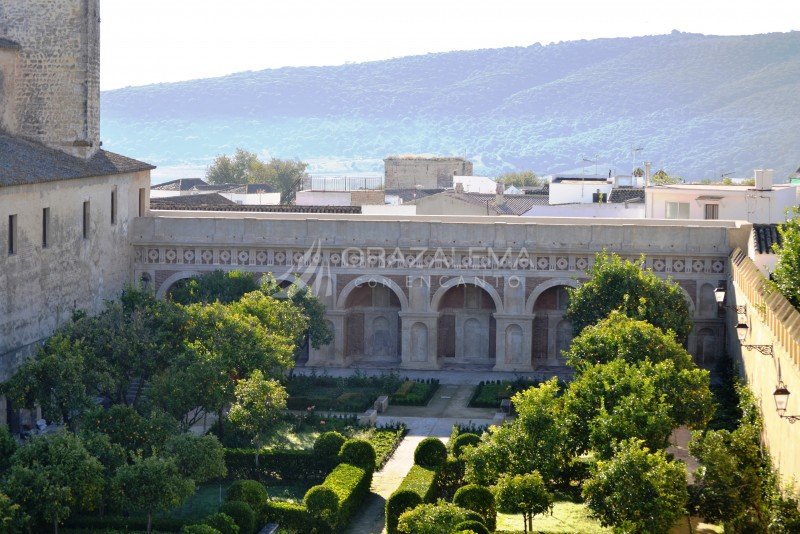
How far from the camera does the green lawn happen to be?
98.2 feet

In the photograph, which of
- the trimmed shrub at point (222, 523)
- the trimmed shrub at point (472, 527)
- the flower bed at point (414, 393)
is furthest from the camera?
the flower bed at point (414, 393)

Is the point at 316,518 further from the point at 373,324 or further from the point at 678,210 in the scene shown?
the point at 678,210

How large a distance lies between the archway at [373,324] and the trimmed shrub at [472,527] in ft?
84.8

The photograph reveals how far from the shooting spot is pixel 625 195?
234 feet

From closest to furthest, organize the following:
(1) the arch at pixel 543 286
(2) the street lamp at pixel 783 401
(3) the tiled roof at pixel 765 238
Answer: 1. (2) the street lamp at pixel 783 401
2. (3) the tiled roof at pixel 765 238
3. (1) the arch at pixel 543 286

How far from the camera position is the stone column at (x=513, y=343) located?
166ft

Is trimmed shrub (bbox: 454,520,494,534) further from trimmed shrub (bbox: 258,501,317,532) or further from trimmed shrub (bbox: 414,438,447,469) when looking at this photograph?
trimmed shrub (bbox: 414,438,447,469)

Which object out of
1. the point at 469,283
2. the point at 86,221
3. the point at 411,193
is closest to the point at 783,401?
the point at 469,283

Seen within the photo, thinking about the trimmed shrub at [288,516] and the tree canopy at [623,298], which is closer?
the trimmed shrub at [288,516]

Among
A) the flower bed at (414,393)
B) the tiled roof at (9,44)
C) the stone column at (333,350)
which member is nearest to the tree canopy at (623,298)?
the flower bed at (414,393)

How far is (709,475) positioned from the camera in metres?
27.8

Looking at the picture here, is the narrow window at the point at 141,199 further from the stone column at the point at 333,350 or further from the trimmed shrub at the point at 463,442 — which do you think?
the trimmed shrub at the point at 463,442

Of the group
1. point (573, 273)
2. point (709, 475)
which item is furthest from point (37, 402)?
point (573, 273)

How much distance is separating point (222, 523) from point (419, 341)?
23.9 m
